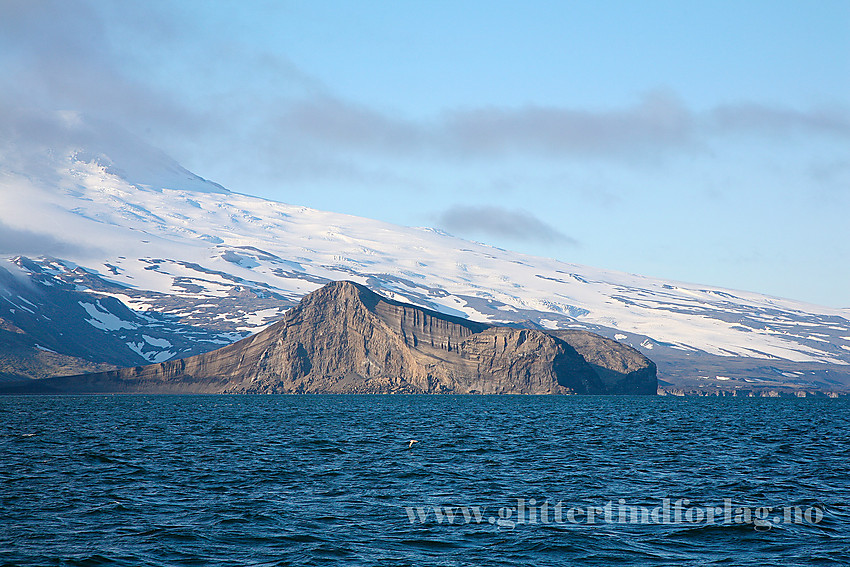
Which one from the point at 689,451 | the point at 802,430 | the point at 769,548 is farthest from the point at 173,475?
the point at 802,430

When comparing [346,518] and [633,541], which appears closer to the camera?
[633,541]

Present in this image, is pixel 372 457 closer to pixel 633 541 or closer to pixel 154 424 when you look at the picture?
pixel 633 541

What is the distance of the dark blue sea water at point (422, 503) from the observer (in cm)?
3197

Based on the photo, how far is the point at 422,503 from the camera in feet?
138

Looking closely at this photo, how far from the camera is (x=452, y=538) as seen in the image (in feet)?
112

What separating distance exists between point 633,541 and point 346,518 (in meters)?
13.3

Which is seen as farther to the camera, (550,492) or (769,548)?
(550,492)

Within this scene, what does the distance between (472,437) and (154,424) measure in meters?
46.7

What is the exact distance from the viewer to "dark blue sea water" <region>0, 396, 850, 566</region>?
31969mm

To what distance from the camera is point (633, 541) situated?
33.4m

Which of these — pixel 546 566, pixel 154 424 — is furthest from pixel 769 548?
pixel 154 424

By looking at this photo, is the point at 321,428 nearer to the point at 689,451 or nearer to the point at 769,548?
the point at 689,451

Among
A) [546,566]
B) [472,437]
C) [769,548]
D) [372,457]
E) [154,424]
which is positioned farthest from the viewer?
[154,424]

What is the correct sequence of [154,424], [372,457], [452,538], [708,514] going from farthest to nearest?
1. [154,424]
2. [372,457]
3. [708,514]
4. [452,538]
